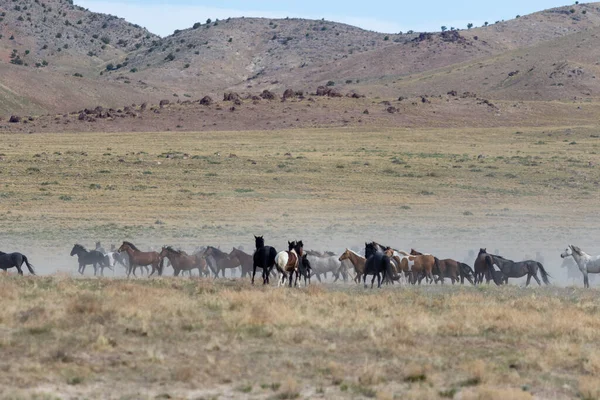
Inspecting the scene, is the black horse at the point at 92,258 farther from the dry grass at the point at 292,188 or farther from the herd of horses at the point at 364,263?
the dry grass at the point at 292,188

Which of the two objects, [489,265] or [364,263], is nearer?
[364,263]

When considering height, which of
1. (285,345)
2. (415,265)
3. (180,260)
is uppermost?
(180,260)

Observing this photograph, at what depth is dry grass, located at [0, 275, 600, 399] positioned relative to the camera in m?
11.5

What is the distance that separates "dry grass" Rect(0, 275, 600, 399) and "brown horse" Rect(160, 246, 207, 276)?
7.87 meters

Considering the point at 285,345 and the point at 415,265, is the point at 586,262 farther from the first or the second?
the point at 285,345

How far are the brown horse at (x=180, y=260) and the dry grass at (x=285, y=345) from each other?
310 inches

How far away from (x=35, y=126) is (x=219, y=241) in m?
45.9

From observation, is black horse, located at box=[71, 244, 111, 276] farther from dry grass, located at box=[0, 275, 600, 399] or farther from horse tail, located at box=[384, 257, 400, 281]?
dry grass, located at box=[0, 275, 600, 399]

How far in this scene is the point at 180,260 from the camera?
27.0 metres

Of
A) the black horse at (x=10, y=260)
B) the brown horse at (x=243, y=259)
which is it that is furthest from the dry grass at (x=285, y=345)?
the brown horse at (x=243, y=259)

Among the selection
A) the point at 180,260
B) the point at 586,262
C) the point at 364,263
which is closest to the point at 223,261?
the point at 180,260

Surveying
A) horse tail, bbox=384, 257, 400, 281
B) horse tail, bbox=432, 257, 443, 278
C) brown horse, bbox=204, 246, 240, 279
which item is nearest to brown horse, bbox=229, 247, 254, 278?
brown horse, bbox=204, 246, 240, 279

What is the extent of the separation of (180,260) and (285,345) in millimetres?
13631

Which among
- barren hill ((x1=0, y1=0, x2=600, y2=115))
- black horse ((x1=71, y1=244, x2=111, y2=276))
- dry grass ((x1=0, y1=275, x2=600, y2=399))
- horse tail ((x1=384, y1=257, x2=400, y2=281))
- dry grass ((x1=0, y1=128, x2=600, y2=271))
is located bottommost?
dry grass ((x1=0, y1=275, x2=600, y2=399))
